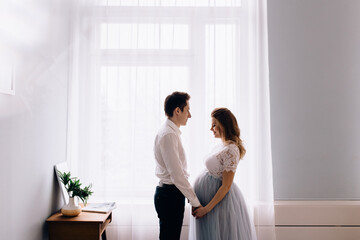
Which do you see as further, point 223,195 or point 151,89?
point 151,89

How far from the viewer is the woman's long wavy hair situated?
1.93 m

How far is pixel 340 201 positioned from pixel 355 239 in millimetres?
364

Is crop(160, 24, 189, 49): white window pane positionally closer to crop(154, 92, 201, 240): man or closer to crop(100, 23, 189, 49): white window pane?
crop(100, 23, 189, 49): white window pane

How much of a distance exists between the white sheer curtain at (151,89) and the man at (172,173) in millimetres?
570

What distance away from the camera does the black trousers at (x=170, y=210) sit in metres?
1.83

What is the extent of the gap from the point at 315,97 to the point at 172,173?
1.78 metres

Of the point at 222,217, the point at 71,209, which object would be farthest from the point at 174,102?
the point at 71,209

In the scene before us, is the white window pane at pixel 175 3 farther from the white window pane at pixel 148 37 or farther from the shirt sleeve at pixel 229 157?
the shirt sleeve at pixel 229 157

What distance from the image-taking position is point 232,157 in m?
1.85

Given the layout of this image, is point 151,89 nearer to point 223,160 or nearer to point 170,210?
point 223,160

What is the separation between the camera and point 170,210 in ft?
6.00

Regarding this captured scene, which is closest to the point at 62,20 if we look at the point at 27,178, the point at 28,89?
the point at 28,89

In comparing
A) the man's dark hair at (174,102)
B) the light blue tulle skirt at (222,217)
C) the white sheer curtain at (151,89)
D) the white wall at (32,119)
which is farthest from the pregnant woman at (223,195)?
the white wall at (32,119)

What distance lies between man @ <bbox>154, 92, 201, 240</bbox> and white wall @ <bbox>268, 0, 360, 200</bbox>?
1.20 m
